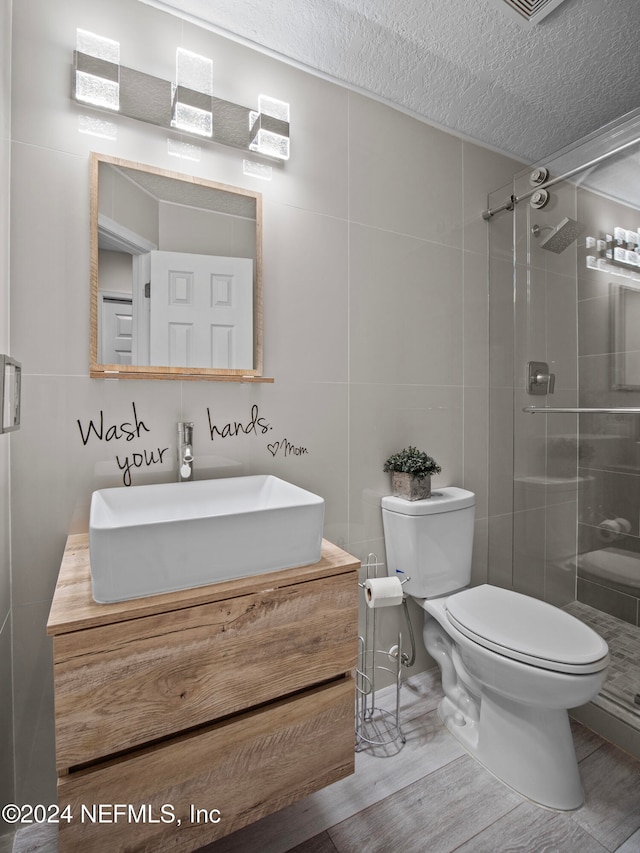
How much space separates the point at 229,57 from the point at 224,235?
59 centimetres

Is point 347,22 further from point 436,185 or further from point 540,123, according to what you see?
point 540,123

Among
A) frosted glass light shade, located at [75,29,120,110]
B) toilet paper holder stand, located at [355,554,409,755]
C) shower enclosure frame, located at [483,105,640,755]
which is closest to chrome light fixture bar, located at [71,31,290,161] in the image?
frosted glass light shade, located at [75,29,120,110]

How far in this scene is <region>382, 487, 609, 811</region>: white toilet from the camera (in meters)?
1.24

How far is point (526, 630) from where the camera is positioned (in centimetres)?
138

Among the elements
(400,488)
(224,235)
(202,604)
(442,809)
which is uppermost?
(224,235)

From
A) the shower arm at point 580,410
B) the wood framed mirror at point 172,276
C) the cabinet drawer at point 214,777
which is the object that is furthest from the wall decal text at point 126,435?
the shower arm at point 580,410

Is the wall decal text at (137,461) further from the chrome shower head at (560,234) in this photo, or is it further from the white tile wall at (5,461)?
the chrome shower head at (560,234)

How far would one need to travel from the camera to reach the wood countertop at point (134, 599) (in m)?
0.82

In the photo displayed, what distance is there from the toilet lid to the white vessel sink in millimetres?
684

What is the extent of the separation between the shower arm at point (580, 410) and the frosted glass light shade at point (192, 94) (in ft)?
5.36

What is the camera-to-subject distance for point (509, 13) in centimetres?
132

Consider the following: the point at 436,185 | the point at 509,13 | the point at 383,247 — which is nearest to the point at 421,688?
the point at 383,247

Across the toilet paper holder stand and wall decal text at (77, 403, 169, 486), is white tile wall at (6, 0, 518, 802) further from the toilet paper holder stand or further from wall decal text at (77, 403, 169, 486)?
the toilet paper holder stand

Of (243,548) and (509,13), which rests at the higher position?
(509,13)
